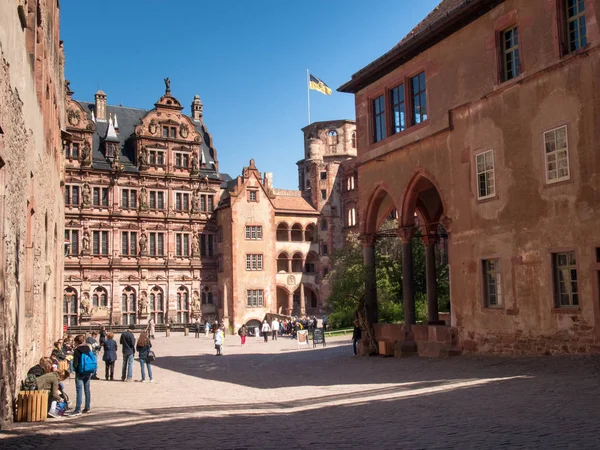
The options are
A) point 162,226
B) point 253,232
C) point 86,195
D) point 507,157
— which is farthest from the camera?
point 253,232

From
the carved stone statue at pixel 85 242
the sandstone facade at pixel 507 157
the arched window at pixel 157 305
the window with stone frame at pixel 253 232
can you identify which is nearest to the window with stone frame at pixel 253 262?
the window with stone frame at pixel 253 232

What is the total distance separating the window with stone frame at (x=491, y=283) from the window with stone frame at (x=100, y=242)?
39.7 m

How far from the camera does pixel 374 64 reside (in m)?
26.4

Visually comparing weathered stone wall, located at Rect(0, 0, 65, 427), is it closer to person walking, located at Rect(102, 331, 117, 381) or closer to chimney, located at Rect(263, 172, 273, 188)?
person walking, located at Rect(102, 331, 117, 381)

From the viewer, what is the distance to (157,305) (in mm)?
56938

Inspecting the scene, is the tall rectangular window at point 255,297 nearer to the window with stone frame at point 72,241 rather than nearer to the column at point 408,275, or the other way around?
the window with stone frame at point 72,241

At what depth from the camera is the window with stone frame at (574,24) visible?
17859mm

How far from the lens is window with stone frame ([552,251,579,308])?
1783 centimetres

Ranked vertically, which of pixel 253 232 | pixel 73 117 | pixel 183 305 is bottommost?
pixel 183 305

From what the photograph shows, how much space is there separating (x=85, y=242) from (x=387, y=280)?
2398cm

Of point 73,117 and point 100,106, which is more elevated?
point 100,106

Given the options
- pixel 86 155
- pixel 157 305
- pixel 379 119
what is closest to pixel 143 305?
pixel 157 305

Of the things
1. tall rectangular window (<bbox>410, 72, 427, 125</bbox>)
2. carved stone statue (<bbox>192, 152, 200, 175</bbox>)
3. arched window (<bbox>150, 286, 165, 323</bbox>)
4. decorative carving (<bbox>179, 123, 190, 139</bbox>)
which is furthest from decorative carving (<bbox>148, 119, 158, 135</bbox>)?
tall rectangular window (<bbox>410, 72, 427, 125</bbox>)

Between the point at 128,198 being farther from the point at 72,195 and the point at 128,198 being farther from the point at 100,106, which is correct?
the point at 100,106
